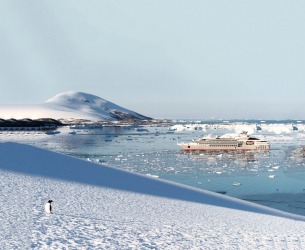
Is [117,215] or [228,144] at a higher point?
[117,215]

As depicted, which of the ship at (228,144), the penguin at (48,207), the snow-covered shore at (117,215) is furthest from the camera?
the ship at (228,144)

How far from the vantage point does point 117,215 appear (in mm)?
14203

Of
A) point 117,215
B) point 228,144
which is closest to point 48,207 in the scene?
point 117,215

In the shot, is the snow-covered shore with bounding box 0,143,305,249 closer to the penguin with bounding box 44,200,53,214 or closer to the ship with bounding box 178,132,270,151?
the penguin with bounding box 44,200,53,214

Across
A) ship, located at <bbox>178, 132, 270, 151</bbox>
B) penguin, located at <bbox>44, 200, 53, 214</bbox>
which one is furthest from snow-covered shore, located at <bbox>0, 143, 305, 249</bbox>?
ship, located at <bbox>178, 132, 270, 151</bbox>

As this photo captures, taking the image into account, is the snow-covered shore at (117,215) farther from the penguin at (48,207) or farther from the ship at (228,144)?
the ship at (228,144)

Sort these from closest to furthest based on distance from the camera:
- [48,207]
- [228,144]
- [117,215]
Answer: [48,207] < [117,215] < [228,144]

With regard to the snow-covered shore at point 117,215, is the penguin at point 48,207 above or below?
above

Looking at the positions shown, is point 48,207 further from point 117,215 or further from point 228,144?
point 228,144

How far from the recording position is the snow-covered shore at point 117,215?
36.8 feet

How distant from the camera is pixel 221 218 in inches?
616

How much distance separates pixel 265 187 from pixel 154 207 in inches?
535

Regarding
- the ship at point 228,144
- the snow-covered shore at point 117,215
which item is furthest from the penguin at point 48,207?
the ship at point 228,144

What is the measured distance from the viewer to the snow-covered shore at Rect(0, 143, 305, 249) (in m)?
11.2
